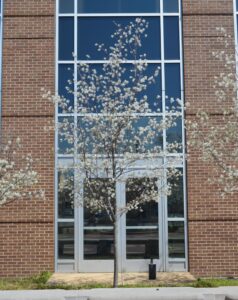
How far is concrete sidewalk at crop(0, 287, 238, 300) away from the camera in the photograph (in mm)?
7758

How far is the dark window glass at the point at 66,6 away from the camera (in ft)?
40.4

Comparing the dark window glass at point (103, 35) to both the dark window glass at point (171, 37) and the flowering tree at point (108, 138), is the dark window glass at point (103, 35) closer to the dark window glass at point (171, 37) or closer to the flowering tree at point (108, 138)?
the dark window glass at point (171, 37)

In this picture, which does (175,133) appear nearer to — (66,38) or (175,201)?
(175,201)

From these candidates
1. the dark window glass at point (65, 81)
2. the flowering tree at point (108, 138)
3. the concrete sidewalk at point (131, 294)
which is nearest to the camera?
the concrete sidewalk at point (131, 294)

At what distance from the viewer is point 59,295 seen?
26.6 feet

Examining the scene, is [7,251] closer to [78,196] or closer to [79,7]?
[78,196]

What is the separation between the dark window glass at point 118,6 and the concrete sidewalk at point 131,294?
23.3 feet

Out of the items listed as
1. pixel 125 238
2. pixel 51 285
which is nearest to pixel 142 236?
pixel 125 238

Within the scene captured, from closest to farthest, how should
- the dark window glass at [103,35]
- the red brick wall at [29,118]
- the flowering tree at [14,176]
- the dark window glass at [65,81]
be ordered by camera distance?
the flowering tree at [14,176] < the red brick wall at [29,118] < the dark window glass at [65,81] < the dark window glass at [103,35]

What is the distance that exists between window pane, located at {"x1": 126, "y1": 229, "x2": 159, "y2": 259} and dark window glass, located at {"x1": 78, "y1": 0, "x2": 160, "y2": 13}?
18.2 feet

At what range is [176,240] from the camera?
459 inches

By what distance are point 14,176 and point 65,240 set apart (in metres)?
2.64

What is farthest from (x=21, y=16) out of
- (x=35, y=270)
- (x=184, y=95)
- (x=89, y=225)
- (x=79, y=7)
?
(x=35, y=270)

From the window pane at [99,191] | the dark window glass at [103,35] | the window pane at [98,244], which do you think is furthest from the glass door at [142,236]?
the dark window glass at [103,35]
